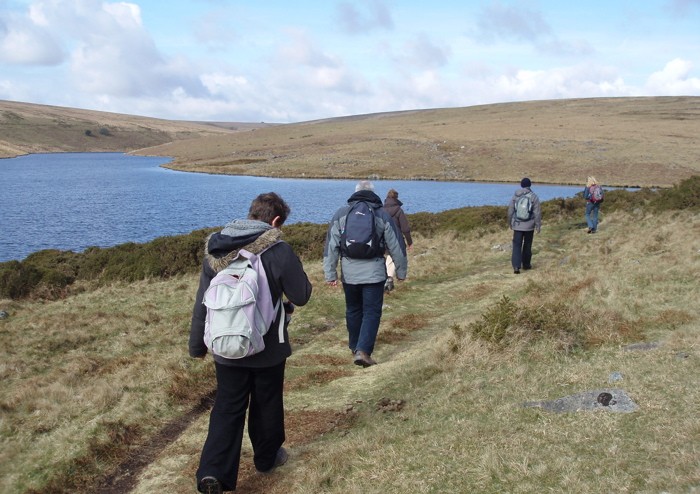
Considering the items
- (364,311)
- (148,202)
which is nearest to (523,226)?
(364,311)

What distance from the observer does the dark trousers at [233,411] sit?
4.60 meters

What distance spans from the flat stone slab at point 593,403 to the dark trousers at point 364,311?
268 cm

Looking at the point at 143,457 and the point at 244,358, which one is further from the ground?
the point at 244,358

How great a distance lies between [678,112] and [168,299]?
423ft

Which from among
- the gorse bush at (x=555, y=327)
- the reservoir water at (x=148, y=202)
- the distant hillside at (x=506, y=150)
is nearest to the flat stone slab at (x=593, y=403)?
the gorse bush at (x=555, y=327)

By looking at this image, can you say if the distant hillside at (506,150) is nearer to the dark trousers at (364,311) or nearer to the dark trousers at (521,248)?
the dark trousers at (521,248)

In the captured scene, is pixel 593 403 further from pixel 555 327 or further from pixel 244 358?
pixel 244 358

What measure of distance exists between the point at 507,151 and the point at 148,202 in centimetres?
5298

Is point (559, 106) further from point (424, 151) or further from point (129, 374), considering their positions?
point (129, 374)

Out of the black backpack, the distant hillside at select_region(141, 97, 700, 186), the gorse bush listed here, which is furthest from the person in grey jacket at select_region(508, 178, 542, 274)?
the distant hillside at select_region(141, 97, 700, 186)

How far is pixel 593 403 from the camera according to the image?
209 inches

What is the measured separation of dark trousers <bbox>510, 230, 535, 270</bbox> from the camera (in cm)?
1416

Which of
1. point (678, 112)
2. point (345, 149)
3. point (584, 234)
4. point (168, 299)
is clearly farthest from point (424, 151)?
point (168, 299)

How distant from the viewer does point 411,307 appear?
39.7ft
